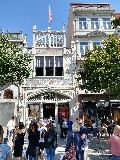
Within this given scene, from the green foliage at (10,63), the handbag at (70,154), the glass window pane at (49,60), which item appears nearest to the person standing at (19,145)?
the handbag at (70,154)

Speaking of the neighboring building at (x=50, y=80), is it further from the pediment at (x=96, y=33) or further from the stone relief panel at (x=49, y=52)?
the pediment at (x=96, y=33)

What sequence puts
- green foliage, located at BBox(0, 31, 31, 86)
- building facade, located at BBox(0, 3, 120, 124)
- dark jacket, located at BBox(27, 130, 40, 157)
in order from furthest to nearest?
building facade, located at BBox(0, 3, 120, 124) < green foliage, located at BBox(0, 31, 31, 86) < dark jacket, located at BBox(27, 130, 40, 157)

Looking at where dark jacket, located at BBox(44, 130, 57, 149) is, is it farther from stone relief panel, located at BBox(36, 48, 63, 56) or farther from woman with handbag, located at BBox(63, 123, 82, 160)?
stone relief panel, located at BBox(36, 48, 63, 56)

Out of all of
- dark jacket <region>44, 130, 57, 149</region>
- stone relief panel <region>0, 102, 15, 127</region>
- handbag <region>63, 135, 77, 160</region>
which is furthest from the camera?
stone relief panel <region>0, 102, 15, 127</region>

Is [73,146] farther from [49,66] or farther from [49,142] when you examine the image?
[49,66]

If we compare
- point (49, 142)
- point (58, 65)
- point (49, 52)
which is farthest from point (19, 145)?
point (49, 52)

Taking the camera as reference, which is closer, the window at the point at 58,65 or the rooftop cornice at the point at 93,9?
the window at the point at 58,65

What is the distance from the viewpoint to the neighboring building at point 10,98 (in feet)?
92.4

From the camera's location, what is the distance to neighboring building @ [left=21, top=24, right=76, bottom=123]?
102 feet

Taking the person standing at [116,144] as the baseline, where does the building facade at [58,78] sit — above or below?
above

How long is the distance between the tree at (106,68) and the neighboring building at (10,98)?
343 inches

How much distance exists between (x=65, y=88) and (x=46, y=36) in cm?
624

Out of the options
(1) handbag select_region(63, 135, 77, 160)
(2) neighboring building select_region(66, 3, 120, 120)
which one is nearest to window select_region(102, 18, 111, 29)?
(2) neighboring building select_region(66, 3, 120, 120)

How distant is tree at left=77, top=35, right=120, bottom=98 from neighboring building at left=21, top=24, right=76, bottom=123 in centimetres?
723
